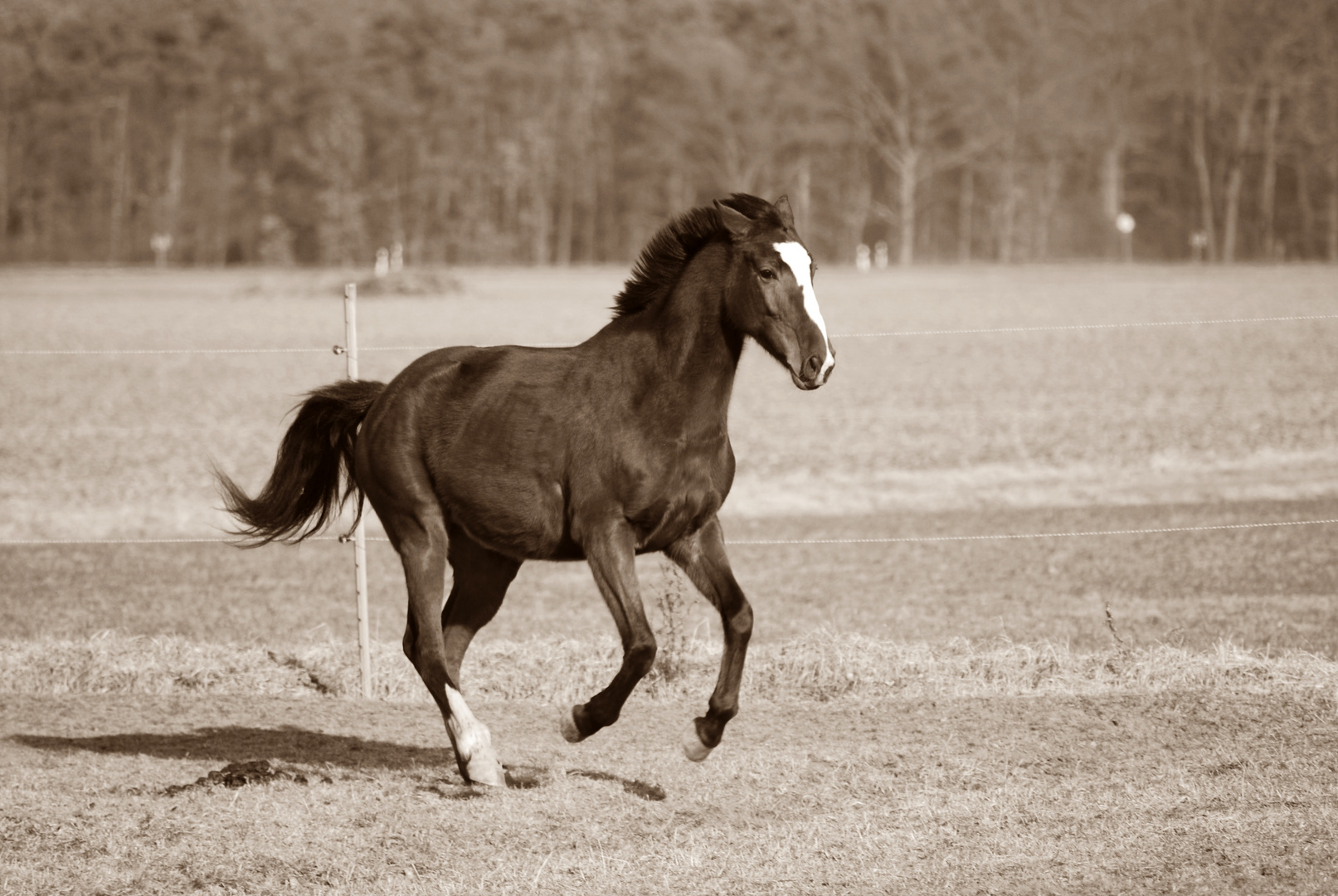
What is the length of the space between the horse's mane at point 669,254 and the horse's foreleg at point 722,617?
3.27ft

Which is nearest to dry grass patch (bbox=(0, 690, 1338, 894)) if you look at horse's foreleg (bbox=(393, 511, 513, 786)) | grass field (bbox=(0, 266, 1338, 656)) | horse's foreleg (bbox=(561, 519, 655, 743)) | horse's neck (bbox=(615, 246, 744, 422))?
horse's foreleg (bbox=(393, 511, 513, 786))

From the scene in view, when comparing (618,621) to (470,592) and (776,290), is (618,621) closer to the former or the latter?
(470,592)

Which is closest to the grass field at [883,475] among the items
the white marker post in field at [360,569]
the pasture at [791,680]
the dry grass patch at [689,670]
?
the pasture at [791,680]

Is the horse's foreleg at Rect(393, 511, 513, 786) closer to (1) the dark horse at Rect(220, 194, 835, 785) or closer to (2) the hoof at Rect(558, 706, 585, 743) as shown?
(1) the dark horse at Rect(220, 194, 835, 785)

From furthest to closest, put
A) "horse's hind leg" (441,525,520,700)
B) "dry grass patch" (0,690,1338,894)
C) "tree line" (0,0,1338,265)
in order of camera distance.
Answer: "tree line" (0,0,1338,265)
"horse's hind leg" (441,525,520,700)
"dry grass patch" (0,690,1338,894)

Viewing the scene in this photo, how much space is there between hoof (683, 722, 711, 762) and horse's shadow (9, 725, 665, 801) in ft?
2.28

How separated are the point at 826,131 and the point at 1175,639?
7610 centimetres

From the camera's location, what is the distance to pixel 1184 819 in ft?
18.2

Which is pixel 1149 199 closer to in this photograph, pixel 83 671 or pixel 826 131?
pixel 826 131

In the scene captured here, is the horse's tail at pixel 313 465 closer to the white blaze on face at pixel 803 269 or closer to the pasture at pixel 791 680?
the pasture at pixel 791 680

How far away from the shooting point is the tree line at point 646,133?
7825 cm

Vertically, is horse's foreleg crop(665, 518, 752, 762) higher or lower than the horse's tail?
lower

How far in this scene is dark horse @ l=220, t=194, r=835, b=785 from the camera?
5594 millimetres

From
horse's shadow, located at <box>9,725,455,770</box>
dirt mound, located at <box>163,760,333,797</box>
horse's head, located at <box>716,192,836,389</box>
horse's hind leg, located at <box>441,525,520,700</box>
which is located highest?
horse's head, located at <box>716,192,836,389</box>
